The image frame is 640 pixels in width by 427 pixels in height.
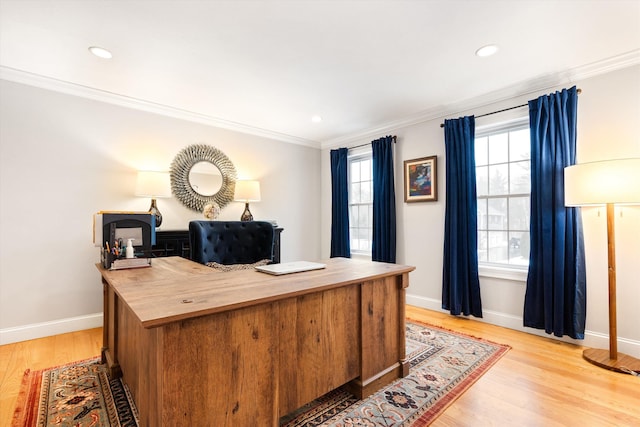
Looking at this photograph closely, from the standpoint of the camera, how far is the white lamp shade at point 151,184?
3131 millimetres

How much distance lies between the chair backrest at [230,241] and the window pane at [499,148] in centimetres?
252

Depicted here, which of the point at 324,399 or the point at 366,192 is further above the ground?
the point at 366,192

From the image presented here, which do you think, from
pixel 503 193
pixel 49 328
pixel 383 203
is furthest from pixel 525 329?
pixel 49 328

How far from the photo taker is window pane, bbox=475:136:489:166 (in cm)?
327

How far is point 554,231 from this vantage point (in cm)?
262

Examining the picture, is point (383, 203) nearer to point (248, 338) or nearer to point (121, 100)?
point (248, 338)

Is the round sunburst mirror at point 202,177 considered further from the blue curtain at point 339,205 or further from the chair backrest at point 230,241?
the blue curtain at point 339,205

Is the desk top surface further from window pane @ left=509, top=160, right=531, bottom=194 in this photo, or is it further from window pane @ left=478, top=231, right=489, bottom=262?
window pane @ left=509, top=160, right=531, bottom=194

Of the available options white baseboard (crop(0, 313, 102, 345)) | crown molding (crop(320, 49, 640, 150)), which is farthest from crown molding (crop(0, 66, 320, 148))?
white baseboard (crop(0, 313, 102, 345))

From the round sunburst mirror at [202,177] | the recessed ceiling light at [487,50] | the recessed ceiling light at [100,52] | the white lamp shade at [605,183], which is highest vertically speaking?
the recessed ceiling light at [100,52]

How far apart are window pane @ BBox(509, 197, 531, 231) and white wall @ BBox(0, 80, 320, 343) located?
364cm

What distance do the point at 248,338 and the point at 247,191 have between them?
2839mm

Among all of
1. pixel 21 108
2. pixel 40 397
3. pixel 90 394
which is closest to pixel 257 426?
pixel 90 394

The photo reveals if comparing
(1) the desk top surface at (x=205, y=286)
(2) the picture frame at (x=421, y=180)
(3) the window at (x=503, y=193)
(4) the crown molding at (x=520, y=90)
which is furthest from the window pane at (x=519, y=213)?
(1) the desk top surface at (x=205, y=286)
